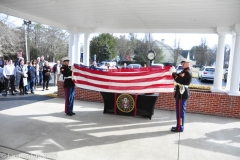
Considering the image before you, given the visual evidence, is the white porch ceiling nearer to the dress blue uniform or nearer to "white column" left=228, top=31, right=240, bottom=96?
"white column" left=228, top=31, right=240, bottom=96

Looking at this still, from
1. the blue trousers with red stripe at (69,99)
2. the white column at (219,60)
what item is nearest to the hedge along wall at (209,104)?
the white column at (219,60)

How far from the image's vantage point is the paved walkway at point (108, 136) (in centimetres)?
352

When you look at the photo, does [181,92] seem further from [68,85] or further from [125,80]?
[68,85]

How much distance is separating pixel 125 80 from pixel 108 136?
1.61 meters

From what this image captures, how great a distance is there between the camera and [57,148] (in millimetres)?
3615

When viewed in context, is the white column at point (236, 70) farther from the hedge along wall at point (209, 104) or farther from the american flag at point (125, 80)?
the american flag at point (125, 80)

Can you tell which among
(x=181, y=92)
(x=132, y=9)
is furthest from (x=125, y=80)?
(x=132, y=9)

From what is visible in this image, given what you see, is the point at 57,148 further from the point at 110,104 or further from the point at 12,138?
the point at 110,104

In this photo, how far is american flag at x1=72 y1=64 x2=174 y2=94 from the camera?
4.96 m

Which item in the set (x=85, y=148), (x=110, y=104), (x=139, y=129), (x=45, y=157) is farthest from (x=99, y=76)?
(x=45, y=157)

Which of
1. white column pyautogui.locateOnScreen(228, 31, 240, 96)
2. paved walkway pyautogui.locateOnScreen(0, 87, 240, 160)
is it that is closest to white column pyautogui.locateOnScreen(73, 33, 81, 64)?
paved walkway pyautogui.locateOnScreen(0, 87, 240, 160)

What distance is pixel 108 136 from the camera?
4.29 m

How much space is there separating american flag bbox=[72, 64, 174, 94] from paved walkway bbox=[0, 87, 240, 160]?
931 millimetres

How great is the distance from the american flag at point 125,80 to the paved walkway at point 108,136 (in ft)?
3.05
